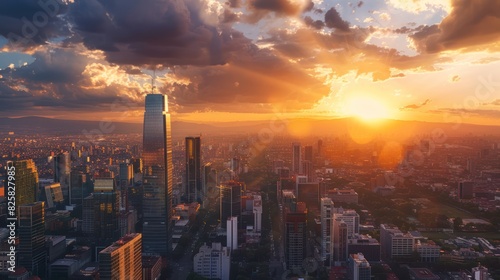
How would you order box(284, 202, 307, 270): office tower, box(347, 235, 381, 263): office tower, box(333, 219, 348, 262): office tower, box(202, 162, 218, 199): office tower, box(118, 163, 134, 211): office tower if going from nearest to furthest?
box(284, 202, 307, 270): office tower < box(347, 235, 381, 263): office tower < box(333, 219, 348, 262): office tower < box(118, 163, 134, 211): office tower < box(202, 162, 218, 199): office tower

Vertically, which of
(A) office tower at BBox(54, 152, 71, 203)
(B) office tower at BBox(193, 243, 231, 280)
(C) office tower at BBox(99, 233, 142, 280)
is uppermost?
(A) office tower at BBox(54, 152, 71, 203)

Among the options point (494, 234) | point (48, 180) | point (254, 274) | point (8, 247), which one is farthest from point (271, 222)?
point (48, 180)

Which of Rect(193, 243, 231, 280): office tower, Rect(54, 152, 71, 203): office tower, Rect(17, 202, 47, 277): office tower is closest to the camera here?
Rect(17, 202, 47, 277): office tower

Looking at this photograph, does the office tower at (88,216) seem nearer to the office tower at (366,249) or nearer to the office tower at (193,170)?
the office tower at (193,170)

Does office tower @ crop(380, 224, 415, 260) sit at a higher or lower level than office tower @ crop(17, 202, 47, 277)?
Answer: lower

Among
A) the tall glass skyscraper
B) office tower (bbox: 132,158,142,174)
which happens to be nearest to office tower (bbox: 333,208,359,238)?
the tall glass skyscraper

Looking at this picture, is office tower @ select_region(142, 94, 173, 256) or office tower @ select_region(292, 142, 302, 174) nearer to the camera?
office tower @ select_region(142, 94, 173, 256)

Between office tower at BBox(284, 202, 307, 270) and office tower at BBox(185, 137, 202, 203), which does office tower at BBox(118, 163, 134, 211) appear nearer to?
office tower at BBox(185, 137, 202, 203)
